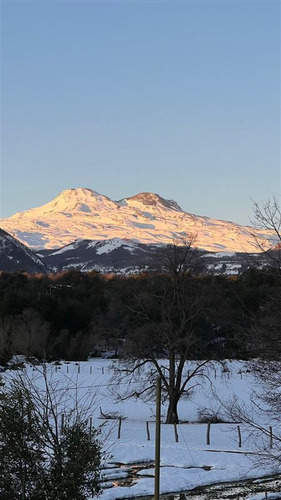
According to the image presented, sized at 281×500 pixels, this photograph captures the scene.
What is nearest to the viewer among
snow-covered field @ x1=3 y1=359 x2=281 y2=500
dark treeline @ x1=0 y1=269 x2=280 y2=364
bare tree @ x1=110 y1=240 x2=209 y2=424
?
snow-covered field @ x1=3 y1=359 x2=281 y2=500

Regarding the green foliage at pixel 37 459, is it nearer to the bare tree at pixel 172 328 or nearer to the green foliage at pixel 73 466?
the green foliage at pixel 73 466

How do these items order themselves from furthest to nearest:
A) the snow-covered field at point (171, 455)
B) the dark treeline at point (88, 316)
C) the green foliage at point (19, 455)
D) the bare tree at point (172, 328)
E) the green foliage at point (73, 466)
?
1. the dark treeline at point (88, 316)
2. the bare tree at point (172, 328)
3. the snow-covered field at point (171, 455)
4. the green foliage at point (19, 455)
5. the green foliage at point (73, 466)

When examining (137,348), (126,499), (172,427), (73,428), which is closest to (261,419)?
(172,427)

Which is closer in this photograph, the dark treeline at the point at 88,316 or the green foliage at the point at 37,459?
the green foliage at the point at 37,459

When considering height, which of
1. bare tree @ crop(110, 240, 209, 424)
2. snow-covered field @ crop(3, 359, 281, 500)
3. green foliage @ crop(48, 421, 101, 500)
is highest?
bare tree @ crop(110, 240, 209, 424)

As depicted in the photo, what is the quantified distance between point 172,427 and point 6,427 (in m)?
20.6

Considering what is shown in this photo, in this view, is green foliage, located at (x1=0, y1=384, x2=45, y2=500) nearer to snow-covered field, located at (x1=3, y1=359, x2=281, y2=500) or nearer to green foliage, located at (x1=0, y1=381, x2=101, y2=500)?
green foliage, located at (x1=0, y1=381, x2=101, y2=500)

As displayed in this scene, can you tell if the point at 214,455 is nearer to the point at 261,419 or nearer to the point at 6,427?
the point at 261,419

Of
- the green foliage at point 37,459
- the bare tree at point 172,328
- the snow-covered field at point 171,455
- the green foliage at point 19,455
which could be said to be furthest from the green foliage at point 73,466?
the bare tree at point 172,328

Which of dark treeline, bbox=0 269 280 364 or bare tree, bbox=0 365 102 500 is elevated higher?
dark treeline, bbox=0 269 280 364

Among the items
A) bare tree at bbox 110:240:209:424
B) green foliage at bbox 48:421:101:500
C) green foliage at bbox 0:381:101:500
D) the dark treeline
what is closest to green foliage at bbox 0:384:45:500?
green foliage at bbox 0:381:101:500

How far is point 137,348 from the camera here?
3142cm

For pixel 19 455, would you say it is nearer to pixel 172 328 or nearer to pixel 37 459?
pixel 37 459

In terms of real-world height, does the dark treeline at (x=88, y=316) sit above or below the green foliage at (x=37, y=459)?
above
